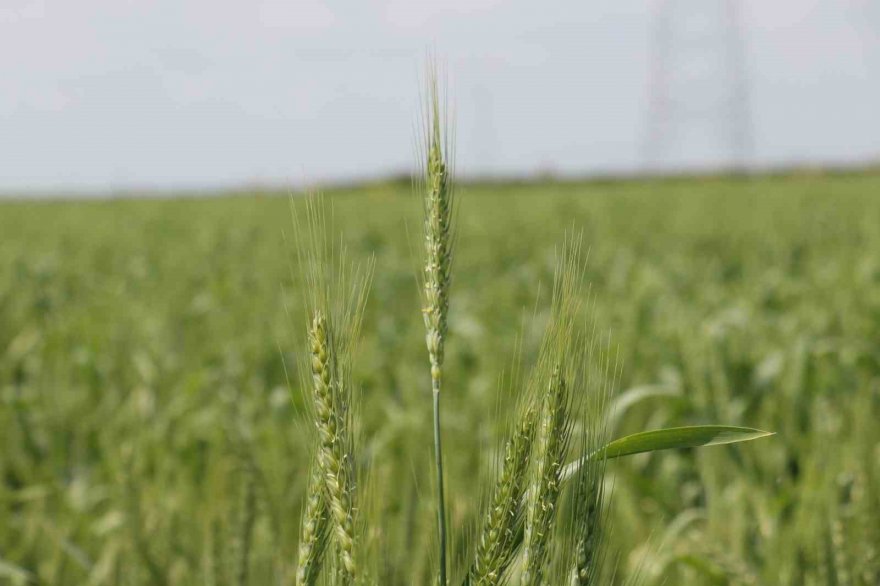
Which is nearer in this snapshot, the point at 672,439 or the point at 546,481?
the point at 546,481

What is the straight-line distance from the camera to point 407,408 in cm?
400

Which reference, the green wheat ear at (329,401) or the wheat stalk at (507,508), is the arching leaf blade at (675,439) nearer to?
the wheat stalk at (507,508)

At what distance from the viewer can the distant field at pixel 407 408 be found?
1.99 metres

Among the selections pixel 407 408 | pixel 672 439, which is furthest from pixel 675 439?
pixel 407 408

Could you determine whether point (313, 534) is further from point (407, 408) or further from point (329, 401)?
point (407, 408)

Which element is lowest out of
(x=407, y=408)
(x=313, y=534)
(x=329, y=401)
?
(x=407, y=408)

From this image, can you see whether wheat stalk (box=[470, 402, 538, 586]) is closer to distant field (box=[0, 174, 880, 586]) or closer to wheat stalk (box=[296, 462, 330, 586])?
distant field (box=[0, 174, 880, 586])

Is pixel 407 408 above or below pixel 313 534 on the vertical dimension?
below

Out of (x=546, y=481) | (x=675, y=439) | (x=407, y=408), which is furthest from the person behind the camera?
(x=407, y=408)

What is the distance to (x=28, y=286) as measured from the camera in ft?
21.1

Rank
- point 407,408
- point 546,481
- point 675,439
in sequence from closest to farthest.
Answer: point 546,481 → point 675,439 → point 407,408

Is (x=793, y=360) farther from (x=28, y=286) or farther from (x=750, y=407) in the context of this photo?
(x=28, y=286)

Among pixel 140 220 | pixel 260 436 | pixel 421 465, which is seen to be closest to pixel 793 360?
pixel 421 465

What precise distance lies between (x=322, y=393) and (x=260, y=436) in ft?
8.49
